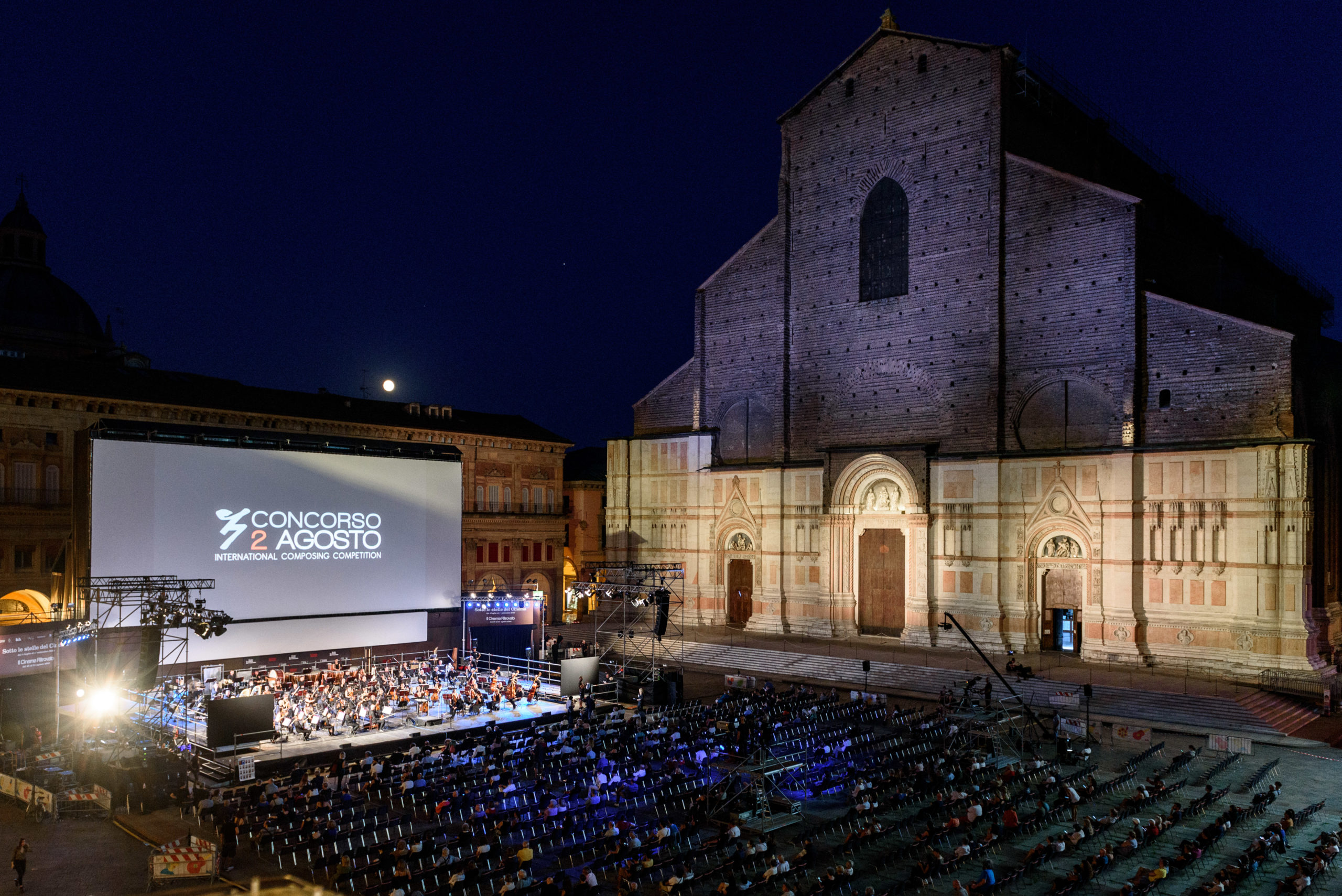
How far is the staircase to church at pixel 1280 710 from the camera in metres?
25.6

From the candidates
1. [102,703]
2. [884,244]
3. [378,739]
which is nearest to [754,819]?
[378,739]

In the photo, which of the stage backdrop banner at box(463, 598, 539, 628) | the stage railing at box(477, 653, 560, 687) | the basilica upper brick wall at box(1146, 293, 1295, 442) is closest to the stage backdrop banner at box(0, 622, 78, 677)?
the stage railing at box(477, 653, 560, 687)

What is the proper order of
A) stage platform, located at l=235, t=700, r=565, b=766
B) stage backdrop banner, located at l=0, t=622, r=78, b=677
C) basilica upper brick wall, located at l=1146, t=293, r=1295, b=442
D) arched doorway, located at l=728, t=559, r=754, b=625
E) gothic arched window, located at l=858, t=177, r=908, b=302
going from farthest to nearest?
arched doorway, located at l=728, t=559, r=754, b=625 → gothic arched window, located at l=858, t=177, r=908, b=302 → basilica upper brick wall, located at l=1146, t=293, r=1295, b=442 → stage backdrop banner, located at l=0, t=622, r=78, b=677 → stage platform, located at l=235, t=700, r=565, b=766

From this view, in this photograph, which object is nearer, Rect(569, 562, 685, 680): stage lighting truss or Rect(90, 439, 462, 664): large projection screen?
Rect(90, 439, 462, 664): large projection screen

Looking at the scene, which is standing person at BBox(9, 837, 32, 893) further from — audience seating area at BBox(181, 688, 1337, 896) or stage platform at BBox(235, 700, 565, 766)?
stage platform at BBox(235, 700, 565, 766)

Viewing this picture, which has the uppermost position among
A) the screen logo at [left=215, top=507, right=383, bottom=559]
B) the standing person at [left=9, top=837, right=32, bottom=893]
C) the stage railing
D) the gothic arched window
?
the gothic arched window

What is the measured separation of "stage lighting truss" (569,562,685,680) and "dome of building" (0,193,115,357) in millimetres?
33417

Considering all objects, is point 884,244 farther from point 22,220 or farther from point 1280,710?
point 22,220

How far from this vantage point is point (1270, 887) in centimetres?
1434

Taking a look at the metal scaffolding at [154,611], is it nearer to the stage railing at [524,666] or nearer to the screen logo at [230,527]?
the screen logo at [230,527]

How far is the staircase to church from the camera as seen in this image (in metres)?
25.6

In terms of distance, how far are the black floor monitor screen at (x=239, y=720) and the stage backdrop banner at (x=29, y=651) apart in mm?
4702

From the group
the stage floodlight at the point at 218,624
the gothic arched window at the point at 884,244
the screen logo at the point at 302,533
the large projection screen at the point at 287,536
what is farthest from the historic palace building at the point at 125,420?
the gothic arched window at the point at 884,244

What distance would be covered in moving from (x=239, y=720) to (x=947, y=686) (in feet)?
67.2
